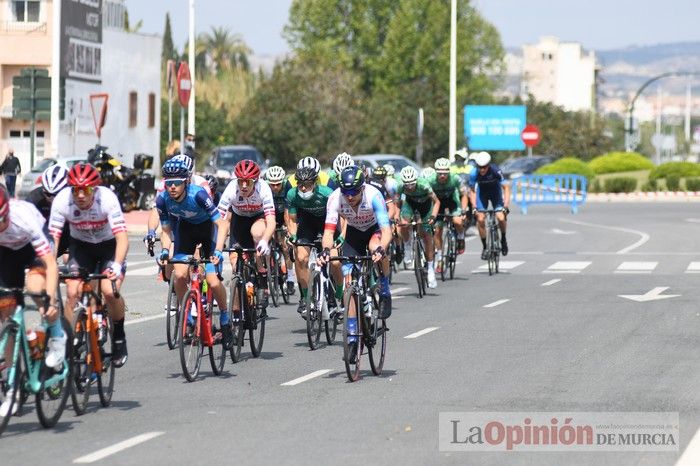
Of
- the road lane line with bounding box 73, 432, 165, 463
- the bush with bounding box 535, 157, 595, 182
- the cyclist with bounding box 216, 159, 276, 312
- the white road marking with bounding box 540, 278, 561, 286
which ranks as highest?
the bush with bounding box 535, 157, 595, 182

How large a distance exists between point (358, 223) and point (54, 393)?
402cm

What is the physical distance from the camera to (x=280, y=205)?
1980cm

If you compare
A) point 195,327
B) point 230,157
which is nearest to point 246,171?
point 195,327

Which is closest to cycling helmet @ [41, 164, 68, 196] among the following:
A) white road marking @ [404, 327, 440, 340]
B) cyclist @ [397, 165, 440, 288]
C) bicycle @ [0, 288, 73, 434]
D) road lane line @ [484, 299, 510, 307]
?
bicycle @ [0, 288, 73, 434]

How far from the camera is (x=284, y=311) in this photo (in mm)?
19812

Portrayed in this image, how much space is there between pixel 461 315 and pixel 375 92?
78.1m

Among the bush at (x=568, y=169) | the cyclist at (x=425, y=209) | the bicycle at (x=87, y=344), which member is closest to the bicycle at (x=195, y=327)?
the bicycle at (x=87, y=344)

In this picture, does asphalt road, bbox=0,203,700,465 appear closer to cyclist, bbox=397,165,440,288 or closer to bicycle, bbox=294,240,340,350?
bicycle, bbox=294,240,340,350

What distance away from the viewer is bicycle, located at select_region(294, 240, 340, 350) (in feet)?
50.3

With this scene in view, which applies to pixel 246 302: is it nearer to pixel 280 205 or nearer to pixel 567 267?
pixel 280 205

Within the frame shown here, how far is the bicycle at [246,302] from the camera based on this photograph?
1411 cm

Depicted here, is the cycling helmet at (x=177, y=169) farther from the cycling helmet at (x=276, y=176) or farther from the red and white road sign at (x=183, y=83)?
the red and white road sign at (x=183, y=83)

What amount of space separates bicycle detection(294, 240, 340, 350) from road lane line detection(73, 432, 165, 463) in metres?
5.07

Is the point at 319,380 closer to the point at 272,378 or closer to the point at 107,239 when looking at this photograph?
the point at 272,378
